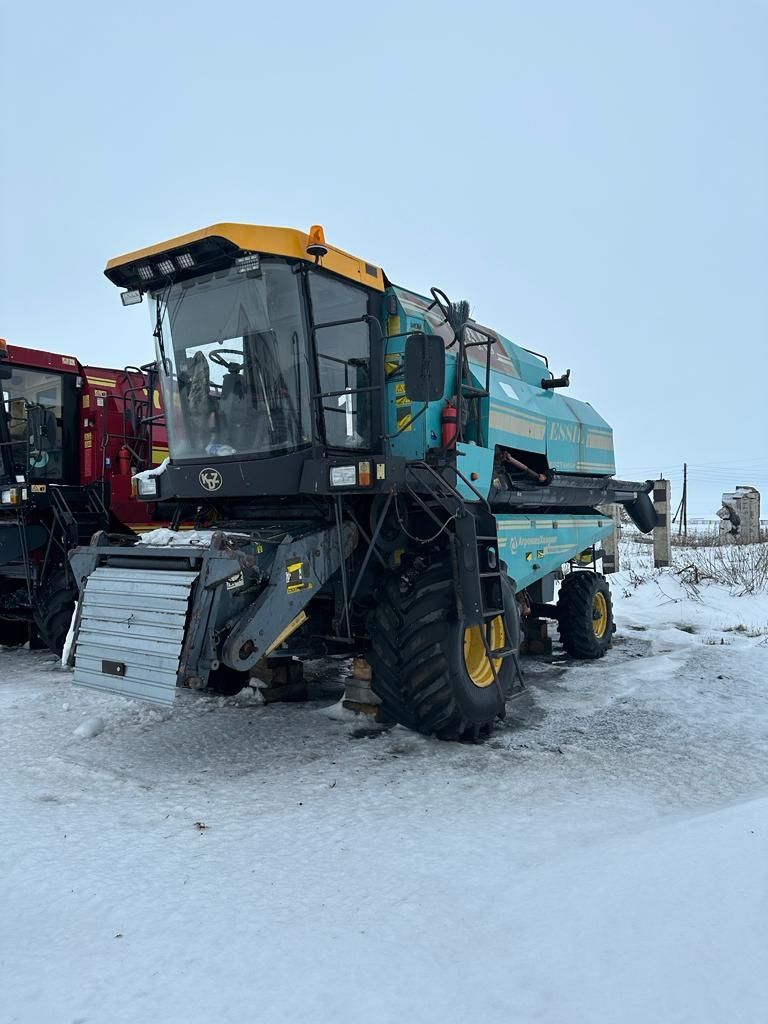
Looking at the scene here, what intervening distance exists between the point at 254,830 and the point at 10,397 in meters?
6.53

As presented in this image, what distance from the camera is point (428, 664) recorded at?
4848 millimetres

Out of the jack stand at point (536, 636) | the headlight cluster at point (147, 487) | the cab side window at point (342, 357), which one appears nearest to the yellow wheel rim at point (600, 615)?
the jack stand at point (536, 636)

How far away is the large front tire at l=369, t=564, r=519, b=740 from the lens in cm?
483

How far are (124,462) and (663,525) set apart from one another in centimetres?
877

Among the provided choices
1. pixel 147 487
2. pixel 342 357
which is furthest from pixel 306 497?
pixel 147 487

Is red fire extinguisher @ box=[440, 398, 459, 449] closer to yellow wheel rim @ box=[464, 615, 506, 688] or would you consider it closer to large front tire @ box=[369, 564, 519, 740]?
large front tire @ box=[369, 564, 519, 740]

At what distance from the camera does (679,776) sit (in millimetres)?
4309

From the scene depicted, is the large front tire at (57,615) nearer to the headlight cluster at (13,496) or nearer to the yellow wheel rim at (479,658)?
the headlight cluster at (13,496)

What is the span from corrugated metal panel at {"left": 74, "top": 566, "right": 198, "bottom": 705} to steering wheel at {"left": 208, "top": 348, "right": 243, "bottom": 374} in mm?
1357

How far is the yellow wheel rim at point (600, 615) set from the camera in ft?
26.8

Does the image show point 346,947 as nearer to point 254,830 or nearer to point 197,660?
point 254,830

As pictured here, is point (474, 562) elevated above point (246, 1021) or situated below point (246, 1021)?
above

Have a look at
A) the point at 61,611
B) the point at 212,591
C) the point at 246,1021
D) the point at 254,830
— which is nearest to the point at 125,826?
the point at 254,830

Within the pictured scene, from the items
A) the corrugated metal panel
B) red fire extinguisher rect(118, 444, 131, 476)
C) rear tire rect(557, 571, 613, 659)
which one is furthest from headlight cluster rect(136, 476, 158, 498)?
rear tire rect(557, 571, 613, 659)
